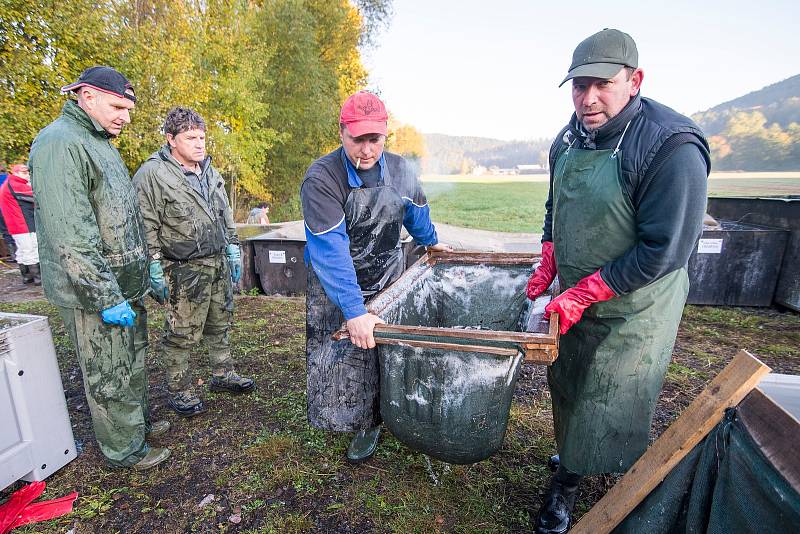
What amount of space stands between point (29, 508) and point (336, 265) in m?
2.15

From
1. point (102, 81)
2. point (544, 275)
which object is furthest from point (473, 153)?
point (102, 81)

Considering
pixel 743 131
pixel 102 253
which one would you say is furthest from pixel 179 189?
pixel 743 131

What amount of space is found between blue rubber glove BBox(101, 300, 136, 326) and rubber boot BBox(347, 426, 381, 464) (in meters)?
1.50

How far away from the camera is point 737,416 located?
1.25 m

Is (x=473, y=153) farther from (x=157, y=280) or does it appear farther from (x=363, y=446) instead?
(x=363, y=446)

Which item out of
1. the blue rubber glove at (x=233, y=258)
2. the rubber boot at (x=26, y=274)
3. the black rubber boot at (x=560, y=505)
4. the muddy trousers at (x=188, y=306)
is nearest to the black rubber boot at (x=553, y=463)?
the black rubber boot at (x=560, y=505)

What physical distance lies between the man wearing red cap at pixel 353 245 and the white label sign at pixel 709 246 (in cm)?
452

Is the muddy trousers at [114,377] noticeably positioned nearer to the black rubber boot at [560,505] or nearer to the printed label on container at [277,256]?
the black rubber boot at [560,505]

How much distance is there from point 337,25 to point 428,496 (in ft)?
62.5

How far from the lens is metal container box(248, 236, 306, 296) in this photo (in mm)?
5879

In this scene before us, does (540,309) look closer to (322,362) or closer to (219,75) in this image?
(322,362)

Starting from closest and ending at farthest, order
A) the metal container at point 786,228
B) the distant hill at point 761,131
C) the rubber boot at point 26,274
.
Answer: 1. the metal container at point 786,228
2. the rubber boot at point 26,274
3. the distant hill at point 761,131

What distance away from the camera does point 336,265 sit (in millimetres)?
2086

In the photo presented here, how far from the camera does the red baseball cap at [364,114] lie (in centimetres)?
205
